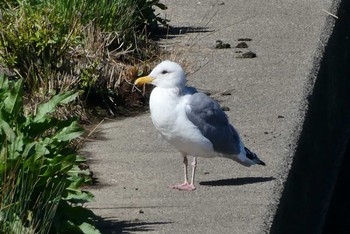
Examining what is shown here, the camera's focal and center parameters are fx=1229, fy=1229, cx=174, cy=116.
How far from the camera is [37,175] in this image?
622cm

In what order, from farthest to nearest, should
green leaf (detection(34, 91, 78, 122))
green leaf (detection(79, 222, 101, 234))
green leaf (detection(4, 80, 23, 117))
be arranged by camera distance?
1. green leaf (detection(34, 91, 78, 122))
2. green leaf (detection(4, 80, 23, 117))
3. green leaf (detection(79, 222, 101, 234))

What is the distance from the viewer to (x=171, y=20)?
12.3 metres

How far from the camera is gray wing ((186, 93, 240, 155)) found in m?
7.74

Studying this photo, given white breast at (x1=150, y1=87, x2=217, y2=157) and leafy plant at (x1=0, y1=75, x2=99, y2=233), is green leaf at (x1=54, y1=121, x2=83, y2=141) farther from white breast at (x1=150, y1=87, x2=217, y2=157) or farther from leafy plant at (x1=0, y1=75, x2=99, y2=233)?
white breast at (x1=150, y1=87, x2=217, y2=157)

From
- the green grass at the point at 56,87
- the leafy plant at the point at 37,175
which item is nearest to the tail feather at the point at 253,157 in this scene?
the green grass at the point at 56,87

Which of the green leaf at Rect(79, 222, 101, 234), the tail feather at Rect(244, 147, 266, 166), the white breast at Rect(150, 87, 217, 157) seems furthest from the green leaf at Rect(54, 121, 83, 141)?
the tail feather at Rect(244, 147, 266, 166)

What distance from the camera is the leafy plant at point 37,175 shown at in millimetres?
6039

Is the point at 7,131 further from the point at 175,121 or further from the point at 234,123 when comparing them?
the point at 234,123

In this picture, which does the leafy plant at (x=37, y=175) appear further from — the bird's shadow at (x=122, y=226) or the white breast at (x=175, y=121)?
the white breast at (x=175, y=121)

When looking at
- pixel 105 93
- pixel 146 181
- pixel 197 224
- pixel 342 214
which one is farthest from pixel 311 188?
pixel 197 224

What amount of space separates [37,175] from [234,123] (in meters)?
3.25

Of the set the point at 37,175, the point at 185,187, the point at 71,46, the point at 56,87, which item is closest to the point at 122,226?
the point at 185,187

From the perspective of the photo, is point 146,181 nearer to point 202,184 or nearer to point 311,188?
point 202,184

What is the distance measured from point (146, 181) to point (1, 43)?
2058 millimetres
